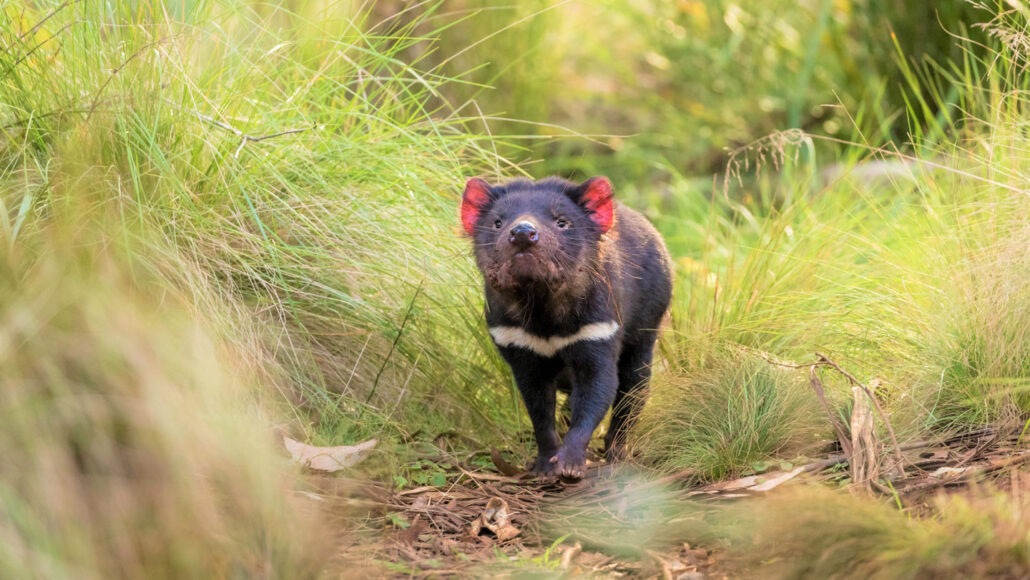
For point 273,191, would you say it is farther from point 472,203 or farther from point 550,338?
point 550,338

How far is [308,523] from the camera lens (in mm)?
2117

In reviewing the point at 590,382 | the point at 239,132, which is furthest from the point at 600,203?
the point at 239,132

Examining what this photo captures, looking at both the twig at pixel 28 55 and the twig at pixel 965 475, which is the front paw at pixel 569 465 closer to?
the twig at pixel 965 475

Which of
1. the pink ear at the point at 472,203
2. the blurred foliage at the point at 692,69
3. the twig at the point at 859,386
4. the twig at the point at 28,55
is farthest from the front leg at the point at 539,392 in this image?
the blurred foliage at the point at 692,69

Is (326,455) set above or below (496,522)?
above

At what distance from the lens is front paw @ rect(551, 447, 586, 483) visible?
304 centimetres

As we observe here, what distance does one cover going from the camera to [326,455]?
2.82 meters

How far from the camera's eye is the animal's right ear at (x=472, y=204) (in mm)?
3277

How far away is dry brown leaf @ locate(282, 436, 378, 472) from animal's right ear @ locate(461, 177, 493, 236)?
0.84m

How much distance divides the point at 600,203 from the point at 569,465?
0.88 m

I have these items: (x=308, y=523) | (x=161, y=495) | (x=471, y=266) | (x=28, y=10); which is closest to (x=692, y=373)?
(x=471, y=266)

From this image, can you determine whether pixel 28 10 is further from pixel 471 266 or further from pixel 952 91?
pixel 952 91

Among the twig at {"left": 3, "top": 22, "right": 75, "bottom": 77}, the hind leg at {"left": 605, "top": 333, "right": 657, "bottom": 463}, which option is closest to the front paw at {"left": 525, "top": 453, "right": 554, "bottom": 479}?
the hind leg at {"left": 605, "top": 333, "right": 657, "bottom": 463}

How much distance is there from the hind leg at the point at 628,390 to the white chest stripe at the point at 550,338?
36 cm
